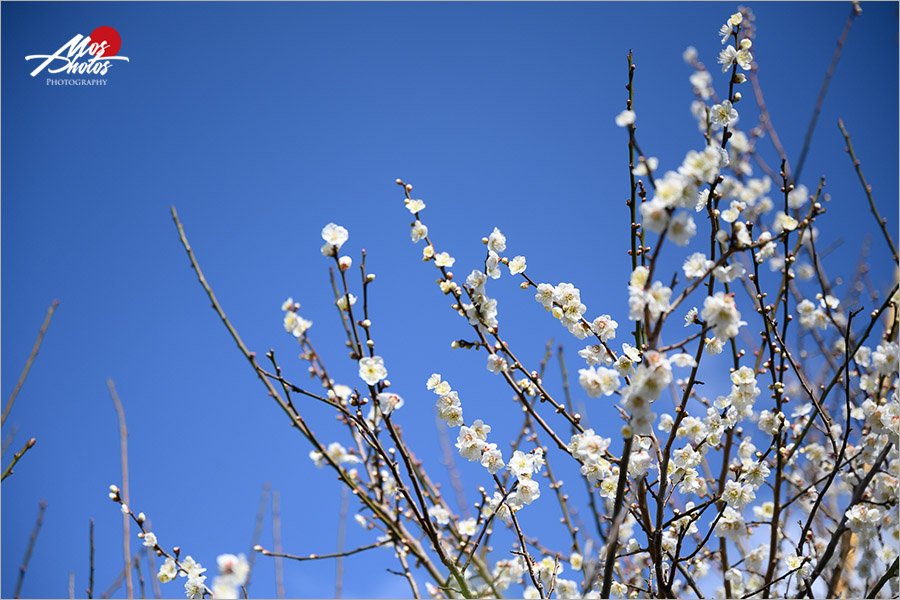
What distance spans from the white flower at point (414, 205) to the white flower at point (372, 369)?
59 cm

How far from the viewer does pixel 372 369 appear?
5.58 feet

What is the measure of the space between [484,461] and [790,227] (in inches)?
48.9

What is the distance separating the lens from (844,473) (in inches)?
94.3

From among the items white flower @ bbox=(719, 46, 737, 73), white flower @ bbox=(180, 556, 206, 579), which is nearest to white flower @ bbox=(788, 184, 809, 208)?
white flower @ bbox=(719, 46, 737, 73)

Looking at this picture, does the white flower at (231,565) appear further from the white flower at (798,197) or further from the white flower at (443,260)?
the white flower at (798,197)

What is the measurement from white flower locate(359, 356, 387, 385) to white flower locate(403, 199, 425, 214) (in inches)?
23.2

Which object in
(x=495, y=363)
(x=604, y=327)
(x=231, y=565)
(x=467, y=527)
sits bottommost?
(x=231, y=565)

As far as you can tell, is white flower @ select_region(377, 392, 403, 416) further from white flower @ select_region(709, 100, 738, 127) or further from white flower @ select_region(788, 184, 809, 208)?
white flower @ select_region(788, 184, 809, 208)

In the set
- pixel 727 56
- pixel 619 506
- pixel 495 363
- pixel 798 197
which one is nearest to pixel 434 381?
pixel 495 363

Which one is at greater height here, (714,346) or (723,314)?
(714,346)

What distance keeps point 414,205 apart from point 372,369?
65 cm

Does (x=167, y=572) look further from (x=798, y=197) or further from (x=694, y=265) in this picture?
(x=798, y=197)

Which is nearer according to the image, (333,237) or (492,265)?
(333,237)

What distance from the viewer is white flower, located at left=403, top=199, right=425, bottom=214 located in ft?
6.63
